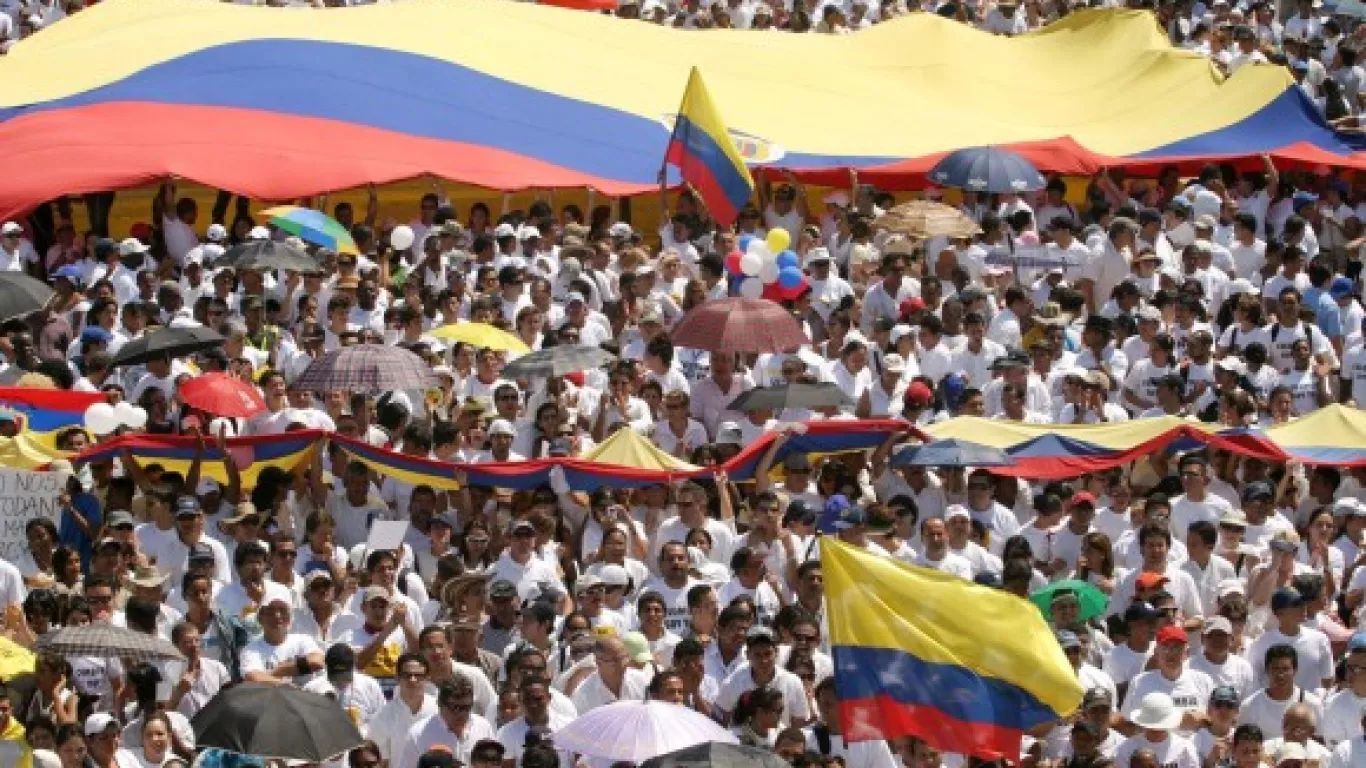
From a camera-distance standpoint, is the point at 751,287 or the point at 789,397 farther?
the point at 751,287

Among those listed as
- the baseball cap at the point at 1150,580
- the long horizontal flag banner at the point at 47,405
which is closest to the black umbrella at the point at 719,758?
the baseball cap at the point at 1150,580

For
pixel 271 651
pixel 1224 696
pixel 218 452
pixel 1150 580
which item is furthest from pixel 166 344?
pixel 1224 696

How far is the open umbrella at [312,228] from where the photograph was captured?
889 inches

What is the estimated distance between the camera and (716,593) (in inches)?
700

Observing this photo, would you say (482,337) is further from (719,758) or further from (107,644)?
(719,758)

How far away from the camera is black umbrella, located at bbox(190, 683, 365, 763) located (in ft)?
47.9

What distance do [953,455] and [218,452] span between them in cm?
358

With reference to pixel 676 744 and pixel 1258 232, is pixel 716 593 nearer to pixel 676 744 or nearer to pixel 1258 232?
pixel 676 744

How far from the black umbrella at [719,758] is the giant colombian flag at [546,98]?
985 cm

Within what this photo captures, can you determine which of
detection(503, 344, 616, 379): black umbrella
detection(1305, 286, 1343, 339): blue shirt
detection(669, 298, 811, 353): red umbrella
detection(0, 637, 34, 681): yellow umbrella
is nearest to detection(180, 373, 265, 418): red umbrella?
detection(503, 344, 616, 379): black umbrella

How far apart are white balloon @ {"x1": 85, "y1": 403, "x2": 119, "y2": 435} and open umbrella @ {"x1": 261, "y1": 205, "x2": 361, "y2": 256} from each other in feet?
12.0

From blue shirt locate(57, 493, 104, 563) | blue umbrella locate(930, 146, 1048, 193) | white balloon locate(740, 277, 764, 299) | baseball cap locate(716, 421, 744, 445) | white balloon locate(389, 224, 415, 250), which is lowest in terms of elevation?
blue shirt locate(57, 493, 104, 563)

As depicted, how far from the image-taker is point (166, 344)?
1958cm

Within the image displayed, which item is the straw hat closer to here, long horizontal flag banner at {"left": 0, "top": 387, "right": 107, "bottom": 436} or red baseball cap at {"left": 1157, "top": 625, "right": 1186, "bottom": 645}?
red baseball cap at {"left": 1157, "top": 625, "right": 1186, "bottom": 645}
